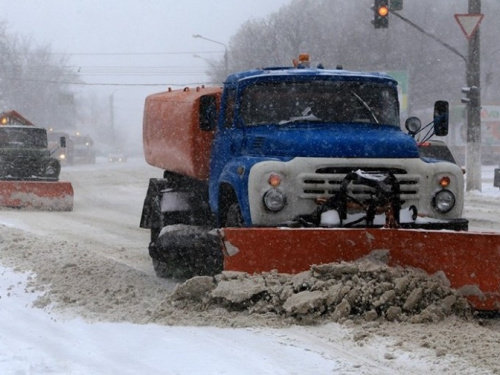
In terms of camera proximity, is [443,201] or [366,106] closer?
[443,201]

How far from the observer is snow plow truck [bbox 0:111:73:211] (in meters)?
19.9

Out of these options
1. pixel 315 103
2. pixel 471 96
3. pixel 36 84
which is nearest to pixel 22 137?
pixel 471 96

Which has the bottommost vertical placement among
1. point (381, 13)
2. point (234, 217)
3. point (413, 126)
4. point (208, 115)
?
point (234, 217)

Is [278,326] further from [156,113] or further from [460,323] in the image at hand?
[156,113]

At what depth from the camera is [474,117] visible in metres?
24.9

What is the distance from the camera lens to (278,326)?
266 inches

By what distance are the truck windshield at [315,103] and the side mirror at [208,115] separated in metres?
0.58

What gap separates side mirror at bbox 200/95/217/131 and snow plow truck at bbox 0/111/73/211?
10930 millimetres

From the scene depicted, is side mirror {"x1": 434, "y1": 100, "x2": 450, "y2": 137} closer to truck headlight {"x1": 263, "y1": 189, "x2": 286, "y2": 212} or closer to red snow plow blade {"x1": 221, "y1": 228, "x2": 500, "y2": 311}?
truck headlight {"x1": 263, "y1": 189, "x2": 286, "y2": 212}

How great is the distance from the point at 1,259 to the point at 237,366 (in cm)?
574

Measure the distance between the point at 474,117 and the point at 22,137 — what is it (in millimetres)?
12136

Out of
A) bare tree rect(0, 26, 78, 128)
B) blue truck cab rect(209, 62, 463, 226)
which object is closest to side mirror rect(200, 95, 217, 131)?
blue truck cab rect(209, 62, 463, 226)

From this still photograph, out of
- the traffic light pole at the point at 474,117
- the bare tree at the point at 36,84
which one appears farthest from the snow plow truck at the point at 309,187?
the bare tree at the point at 36,84

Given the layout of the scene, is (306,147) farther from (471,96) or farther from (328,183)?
(471,96)
